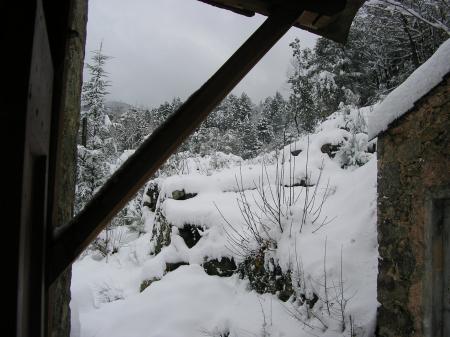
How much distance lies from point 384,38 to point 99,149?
1300cm

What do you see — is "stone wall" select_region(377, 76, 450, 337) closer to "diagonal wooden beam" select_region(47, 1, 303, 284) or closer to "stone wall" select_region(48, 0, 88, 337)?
"diagonal wooden beam" select_region(47, 1, 303, 284)

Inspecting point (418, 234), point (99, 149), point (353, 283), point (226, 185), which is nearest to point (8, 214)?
point (418, 234)

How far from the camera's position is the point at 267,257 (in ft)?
16.3

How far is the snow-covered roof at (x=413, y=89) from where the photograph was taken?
2.54 m

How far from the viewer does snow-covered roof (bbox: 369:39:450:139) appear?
2545 millimetres

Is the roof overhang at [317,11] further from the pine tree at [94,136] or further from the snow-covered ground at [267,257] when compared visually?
the pine tree at [94,136]

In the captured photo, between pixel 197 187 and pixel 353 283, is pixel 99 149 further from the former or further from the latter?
pixel 353 283

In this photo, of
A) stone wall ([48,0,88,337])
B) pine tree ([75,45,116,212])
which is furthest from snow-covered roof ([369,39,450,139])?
pine tree ([75,45,116,212])

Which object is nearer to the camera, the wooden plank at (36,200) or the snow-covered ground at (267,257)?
the wooden plank at (36,200)

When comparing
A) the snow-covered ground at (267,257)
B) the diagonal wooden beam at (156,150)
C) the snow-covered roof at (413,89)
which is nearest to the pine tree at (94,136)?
the snow-covered ground at (267,257)

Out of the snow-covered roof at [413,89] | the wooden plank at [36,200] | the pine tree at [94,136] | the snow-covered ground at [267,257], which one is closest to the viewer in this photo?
the wooden plank at [36,200]

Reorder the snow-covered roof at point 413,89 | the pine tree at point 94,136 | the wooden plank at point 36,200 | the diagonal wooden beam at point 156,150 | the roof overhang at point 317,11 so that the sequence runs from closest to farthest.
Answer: the wooden plank at point 36,200 → the diagonal wooden beam at point 156,150 → the roof overhang at point 317,11 → the snow-covered roof at point 413,89 → the pine tree at point 94,136

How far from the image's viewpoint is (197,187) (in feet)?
25.2

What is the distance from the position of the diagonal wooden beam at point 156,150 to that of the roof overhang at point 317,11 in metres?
0.10
